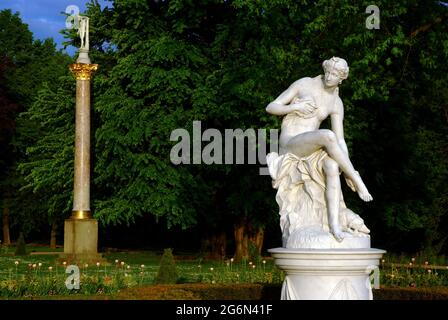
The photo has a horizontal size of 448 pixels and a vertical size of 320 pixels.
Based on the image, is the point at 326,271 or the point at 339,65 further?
the point at 339,65

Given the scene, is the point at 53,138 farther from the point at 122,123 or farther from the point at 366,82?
the point at 366,82

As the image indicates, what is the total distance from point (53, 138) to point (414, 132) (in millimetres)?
12933

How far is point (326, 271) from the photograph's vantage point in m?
9.14

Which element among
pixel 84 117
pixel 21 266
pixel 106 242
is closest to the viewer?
pixel 21 266

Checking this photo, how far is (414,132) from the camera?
26.3 meters

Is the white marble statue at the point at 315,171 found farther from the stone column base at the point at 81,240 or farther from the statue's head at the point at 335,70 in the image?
the stone column base at the point at 81,240

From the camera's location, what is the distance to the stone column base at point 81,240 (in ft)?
81.8

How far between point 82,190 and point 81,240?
1.62 meters

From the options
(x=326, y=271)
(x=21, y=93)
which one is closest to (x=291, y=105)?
(x=326, y=271)

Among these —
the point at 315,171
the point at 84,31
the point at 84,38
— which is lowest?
the point at 315,171

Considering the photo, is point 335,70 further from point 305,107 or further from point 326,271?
point 326,271

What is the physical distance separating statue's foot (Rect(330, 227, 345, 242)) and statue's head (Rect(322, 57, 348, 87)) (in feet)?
6.45

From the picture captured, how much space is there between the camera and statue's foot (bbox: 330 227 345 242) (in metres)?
9.24
